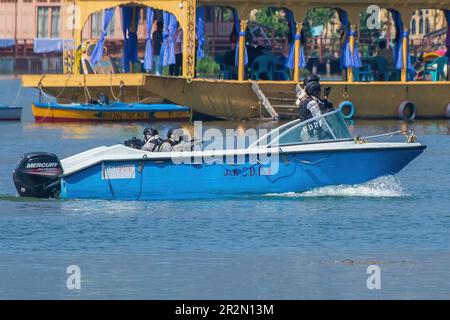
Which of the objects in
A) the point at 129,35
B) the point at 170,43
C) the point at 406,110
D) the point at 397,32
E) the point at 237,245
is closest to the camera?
the point at 237,245

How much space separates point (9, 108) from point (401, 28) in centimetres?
1303

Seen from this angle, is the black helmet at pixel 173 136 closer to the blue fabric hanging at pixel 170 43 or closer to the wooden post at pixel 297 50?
the wooden post at pixel 297 50

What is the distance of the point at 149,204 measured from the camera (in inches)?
958

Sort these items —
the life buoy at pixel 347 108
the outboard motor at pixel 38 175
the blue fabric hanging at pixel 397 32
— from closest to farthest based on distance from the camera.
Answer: the outboard motor at pixel 38 175, the life buoy at pixel 347 108, the blue fabric hanging at pixel 397 32

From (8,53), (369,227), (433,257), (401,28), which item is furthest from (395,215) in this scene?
(8,53)

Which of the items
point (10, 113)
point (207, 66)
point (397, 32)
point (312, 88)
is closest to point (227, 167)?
point (312, 88)

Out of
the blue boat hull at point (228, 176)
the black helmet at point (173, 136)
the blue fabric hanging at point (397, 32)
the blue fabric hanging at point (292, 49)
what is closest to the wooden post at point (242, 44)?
the blue fabric hanging at point (292, 49)

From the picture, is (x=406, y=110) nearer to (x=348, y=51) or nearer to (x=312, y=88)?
(x=348, y=51)

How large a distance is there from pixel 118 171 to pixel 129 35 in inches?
1073

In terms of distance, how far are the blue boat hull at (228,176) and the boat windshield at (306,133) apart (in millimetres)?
251

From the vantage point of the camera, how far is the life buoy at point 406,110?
150 feet

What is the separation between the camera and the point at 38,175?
78.0 feet

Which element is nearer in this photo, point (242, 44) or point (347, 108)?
point (242, 44)
